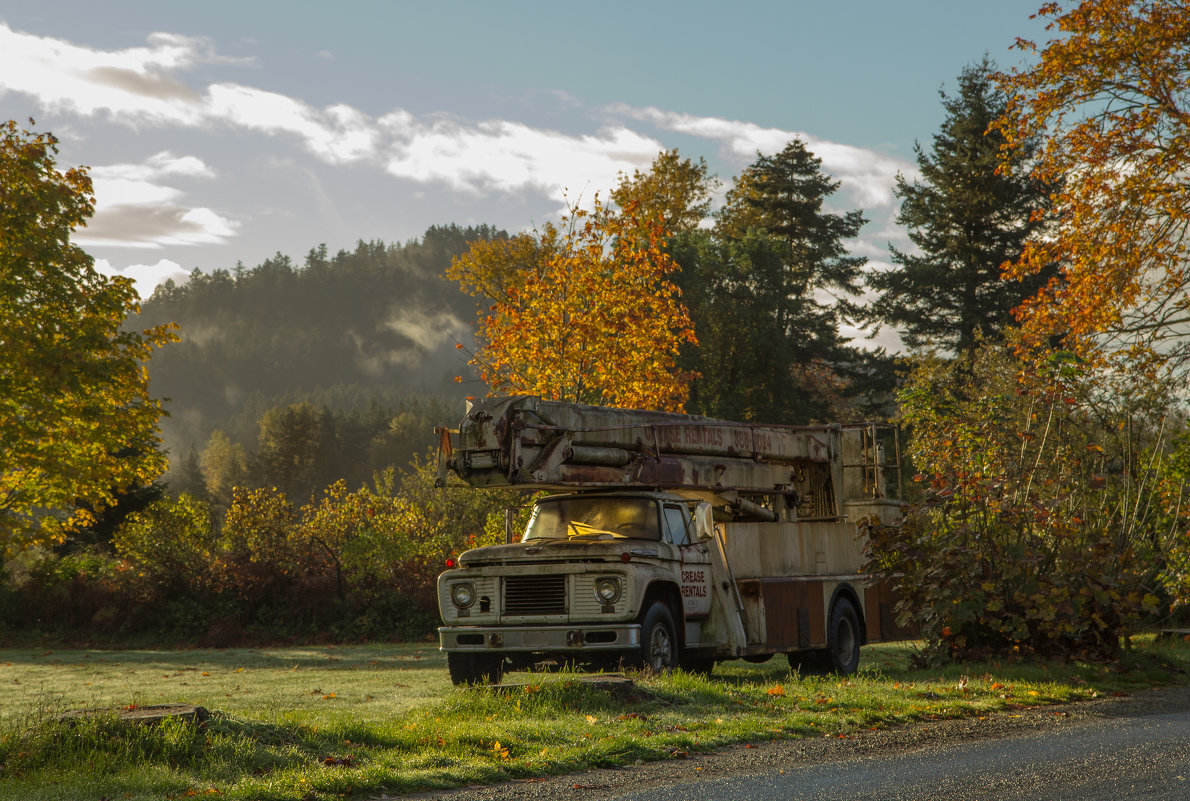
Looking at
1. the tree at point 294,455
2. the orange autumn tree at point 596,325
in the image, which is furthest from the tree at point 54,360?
the tree at point 294,455

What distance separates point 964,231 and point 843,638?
35168mm

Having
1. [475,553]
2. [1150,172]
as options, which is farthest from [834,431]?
[1150,172]

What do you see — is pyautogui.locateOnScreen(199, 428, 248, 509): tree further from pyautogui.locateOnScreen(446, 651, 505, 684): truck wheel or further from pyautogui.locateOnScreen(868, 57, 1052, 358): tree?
pyautogui.locateOnScreen(446, 651, 505, 684): truck wheel

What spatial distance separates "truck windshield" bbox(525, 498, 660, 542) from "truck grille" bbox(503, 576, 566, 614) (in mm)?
1070

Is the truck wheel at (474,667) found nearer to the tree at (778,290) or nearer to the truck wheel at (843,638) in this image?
the truck wheel at (843,638)

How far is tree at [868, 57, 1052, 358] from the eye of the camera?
45812mm

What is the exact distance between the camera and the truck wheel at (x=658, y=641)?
39.0 feet

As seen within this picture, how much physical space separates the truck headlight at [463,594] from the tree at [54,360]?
49.5ft

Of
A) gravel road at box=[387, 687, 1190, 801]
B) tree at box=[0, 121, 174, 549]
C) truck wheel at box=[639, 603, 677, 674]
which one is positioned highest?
tree at box=[0, 121, 174, 549]

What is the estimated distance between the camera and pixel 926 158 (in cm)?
4778

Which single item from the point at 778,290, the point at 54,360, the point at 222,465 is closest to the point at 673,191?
the point at 778,290

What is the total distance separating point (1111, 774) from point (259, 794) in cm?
538

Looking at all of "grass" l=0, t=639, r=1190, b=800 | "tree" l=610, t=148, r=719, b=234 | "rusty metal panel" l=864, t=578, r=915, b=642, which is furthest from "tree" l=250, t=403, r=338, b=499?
"grass" l=0, t=639, r=1190, b=800

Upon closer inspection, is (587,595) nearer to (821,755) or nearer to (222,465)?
(821,755)
